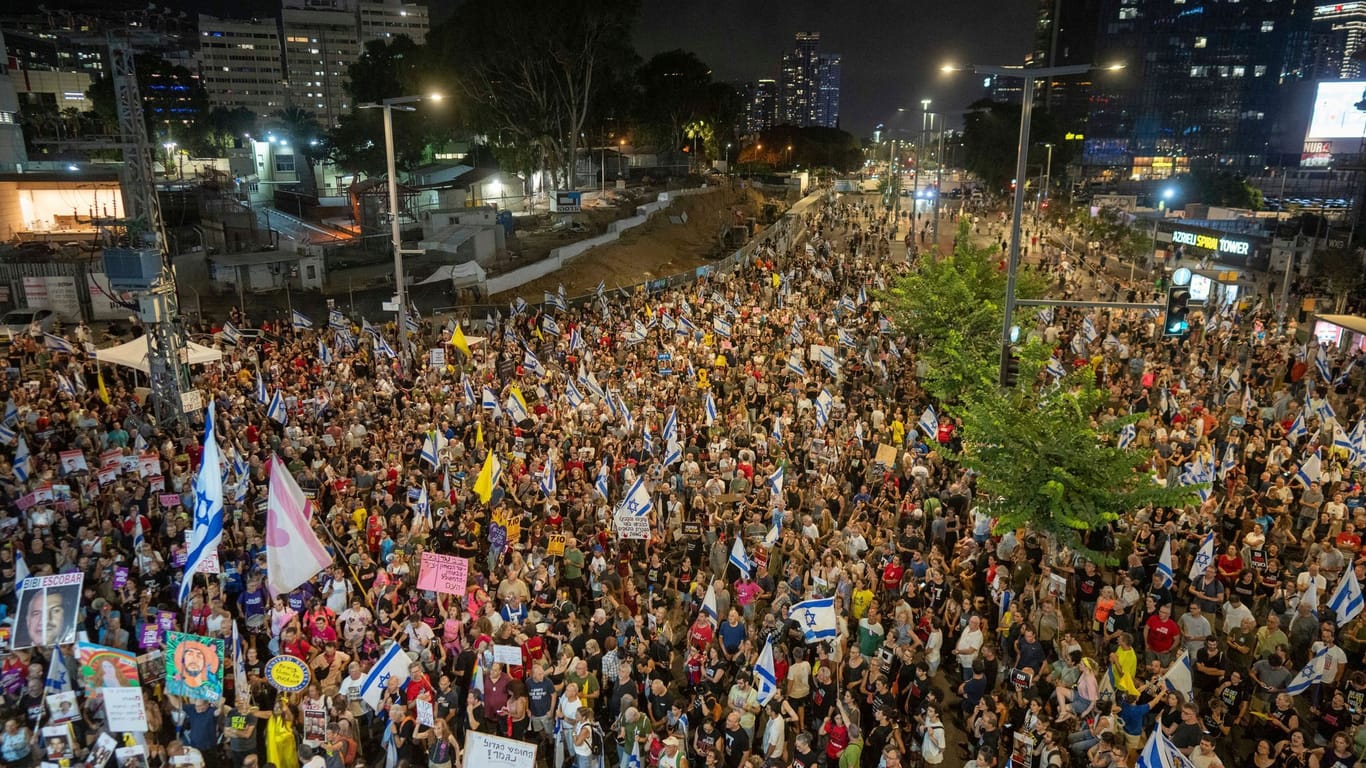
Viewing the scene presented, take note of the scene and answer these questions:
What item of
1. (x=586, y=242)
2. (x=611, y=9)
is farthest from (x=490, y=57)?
(x=586, y=242)

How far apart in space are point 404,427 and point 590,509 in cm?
552

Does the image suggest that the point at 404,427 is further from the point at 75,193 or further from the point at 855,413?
the point at 75,193

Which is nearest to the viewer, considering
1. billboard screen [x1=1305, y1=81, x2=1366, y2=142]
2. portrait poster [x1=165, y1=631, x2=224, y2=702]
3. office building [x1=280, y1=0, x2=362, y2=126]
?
portrait poster [x1=165, y1=631, x2=224, y2=702]

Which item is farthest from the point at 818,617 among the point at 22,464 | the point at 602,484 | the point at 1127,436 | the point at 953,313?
the point at 22,464

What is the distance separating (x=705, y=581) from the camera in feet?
39.5

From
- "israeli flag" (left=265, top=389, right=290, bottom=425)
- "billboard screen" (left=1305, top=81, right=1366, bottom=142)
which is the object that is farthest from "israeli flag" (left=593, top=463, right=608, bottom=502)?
"billboard screen" (left=1305, top=81, right=1366, bottom=142)

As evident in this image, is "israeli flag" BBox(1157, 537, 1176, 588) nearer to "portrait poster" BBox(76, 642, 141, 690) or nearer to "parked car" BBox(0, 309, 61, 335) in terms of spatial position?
"portrait poster" BBox(76, 642, 141, 690)

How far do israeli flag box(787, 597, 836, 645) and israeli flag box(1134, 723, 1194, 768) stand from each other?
3.24 meters

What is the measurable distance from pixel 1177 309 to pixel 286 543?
12.6 meters

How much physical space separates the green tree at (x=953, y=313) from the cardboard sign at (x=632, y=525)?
25.7ft

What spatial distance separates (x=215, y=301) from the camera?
36938 millimetres

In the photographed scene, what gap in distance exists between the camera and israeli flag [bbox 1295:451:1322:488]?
1391 centimetres

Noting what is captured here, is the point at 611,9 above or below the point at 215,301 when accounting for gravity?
above

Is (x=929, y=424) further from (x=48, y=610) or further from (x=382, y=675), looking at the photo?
(x=48, y=610)
